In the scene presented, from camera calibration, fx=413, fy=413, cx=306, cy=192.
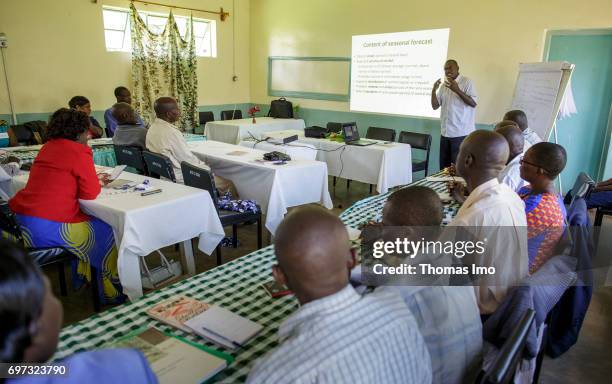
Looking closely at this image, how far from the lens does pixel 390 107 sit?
21.0 feet

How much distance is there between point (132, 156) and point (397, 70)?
162 inches

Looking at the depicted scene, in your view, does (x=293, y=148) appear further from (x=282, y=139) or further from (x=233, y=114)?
(x=233, y=114)

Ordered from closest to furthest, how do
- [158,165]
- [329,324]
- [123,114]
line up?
[329,324] → [158,165] → [123,114]

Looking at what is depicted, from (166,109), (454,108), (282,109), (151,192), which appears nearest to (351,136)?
(454,108)

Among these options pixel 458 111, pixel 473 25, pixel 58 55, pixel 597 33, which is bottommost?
pixel 458 111

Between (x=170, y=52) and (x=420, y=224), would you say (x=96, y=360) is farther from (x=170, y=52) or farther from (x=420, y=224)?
(x=170, y=52)

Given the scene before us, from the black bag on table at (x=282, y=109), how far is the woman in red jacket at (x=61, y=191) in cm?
509

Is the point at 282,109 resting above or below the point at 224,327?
above

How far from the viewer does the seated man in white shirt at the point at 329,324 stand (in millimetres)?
781

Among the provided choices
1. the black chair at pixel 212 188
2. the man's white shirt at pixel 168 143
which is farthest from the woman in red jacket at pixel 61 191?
the man's white shirt at pixel 168 143

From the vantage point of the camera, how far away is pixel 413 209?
1.38 metres

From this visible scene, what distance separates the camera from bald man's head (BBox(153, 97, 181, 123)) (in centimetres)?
358

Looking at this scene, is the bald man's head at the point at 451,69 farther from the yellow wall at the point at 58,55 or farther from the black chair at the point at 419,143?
the yellow wall at the point at 58,55

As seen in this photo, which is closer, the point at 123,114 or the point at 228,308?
the point at 228,308
